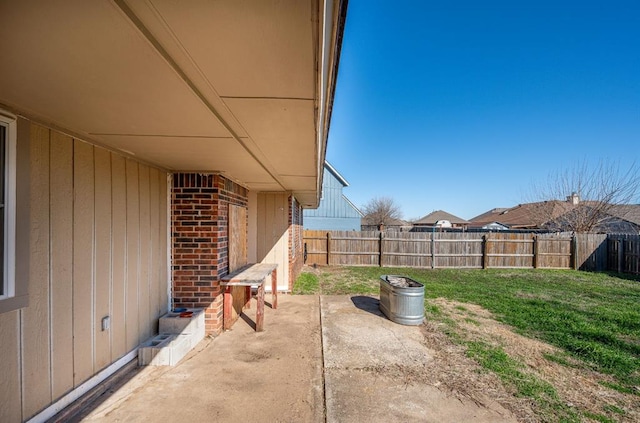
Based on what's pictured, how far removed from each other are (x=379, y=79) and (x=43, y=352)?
742 cm

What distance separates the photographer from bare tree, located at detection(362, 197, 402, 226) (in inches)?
1259

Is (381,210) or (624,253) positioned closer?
(624,253)

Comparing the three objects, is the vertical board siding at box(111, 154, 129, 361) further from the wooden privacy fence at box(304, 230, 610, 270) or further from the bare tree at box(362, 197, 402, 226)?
the bare tree at box(362, 197, 402, 226)

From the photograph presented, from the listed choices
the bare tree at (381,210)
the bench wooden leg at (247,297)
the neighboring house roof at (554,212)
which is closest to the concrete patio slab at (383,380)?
the bench wooden leg at (247,297)

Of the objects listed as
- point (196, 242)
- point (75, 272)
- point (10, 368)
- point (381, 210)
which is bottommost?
point (10, 368)

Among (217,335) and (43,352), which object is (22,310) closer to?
(43,352)

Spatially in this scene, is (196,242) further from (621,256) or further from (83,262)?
(621,256)

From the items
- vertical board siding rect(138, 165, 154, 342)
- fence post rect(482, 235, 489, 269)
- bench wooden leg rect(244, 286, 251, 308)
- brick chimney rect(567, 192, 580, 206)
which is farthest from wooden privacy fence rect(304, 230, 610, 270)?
vertical board siding rect(138, 165, 154, 342)

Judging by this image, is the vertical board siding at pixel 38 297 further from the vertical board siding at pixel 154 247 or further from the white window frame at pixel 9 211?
the vertical board siding at pixel 154 247

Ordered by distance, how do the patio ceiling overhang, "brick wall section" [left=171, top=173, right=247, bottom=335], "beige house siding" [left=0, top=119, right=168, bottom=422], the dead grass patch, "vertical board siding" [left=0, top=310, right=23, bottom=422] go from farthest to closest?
"brick wall section" [left=171, top=173, right=247, bottom=335], the dead grass patch, "beige house siding" [left=0, top=119, right=168, bottom=422], "vertical board siding" [left=0, top=310, right=23, bottom=422], the patio ceiling overhang

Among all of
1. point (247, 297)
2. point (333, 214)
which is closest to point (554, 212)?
point (333, 214)

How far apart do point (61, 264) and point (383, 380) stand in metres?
3.15

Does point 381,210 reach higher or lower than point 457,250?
higher

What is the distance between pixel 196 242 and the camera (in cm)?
401
